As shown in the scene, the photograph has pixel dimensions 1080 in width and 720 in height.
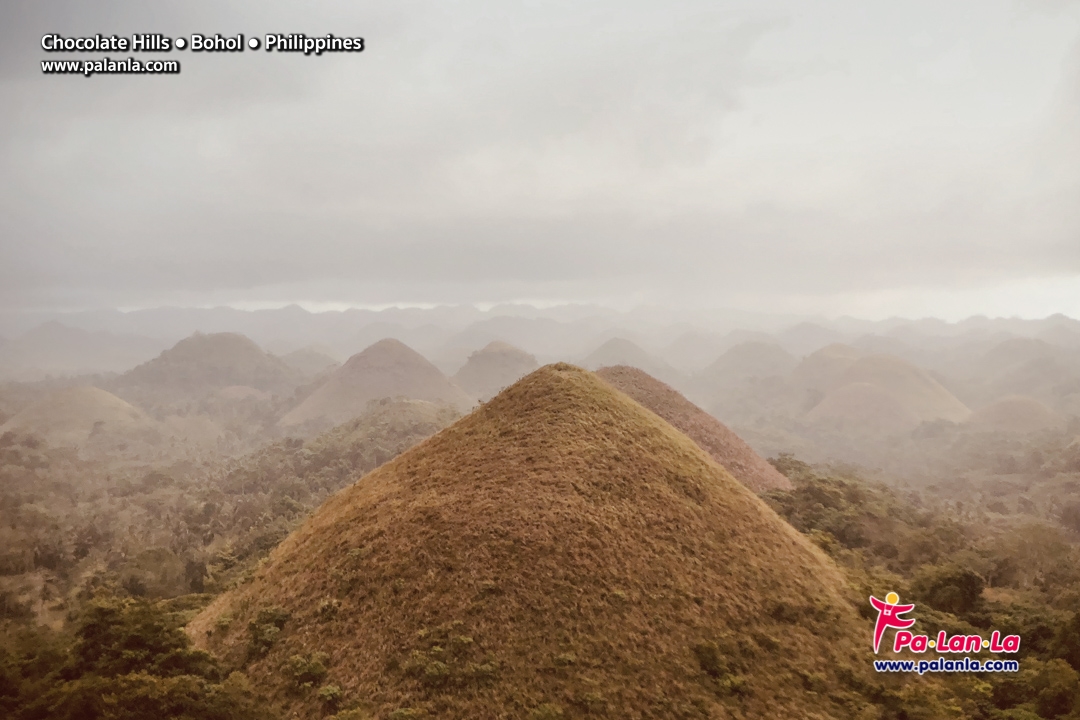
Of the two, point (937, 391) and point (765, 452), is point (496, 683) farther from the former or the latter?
point (937, 391)

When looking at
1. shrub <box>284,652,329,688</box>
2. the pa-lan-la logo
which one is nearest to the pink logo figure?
the pa-lan-la logo

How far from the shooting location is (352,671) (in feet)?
42.5

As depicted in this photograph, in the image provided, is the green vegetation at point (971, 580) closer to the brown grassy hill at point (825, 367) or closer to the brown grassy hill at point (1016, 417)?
the brown grassy hill at point (1016, 417)

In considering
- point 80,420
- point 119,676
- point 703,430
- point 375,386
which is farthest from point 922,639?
point 80,420

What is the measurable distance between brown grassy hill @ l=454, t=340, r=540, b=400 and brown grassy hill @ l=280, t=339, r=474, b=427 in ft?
61.0

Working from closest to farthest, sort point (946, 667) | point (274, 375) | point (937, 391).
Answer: point (946, 667)
point (937, 391)
point (274, 375)

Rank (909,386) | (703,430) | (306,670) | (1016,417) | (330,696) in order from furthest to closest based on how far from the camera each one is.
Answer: (909,386) → (1016,417) → (703,430) → (306,670) → (330,696)

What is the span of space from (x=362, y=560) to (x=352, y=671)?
131 inches

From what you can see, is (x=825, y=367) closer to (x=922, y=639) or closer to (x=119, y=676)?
(x=922, y=639)

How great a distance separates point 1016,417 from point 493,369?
119072 millimetres

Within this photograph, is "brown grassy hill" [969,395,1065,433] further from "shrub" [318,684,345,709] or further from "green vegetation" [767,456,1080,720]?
"shrub" [318,684,345,709]

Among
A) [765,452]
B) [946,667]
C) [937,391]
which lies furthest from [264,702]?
[937,391]

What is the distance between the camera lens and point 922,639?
623 inches

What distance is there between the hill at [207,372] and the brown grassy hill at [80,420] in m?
46.2
